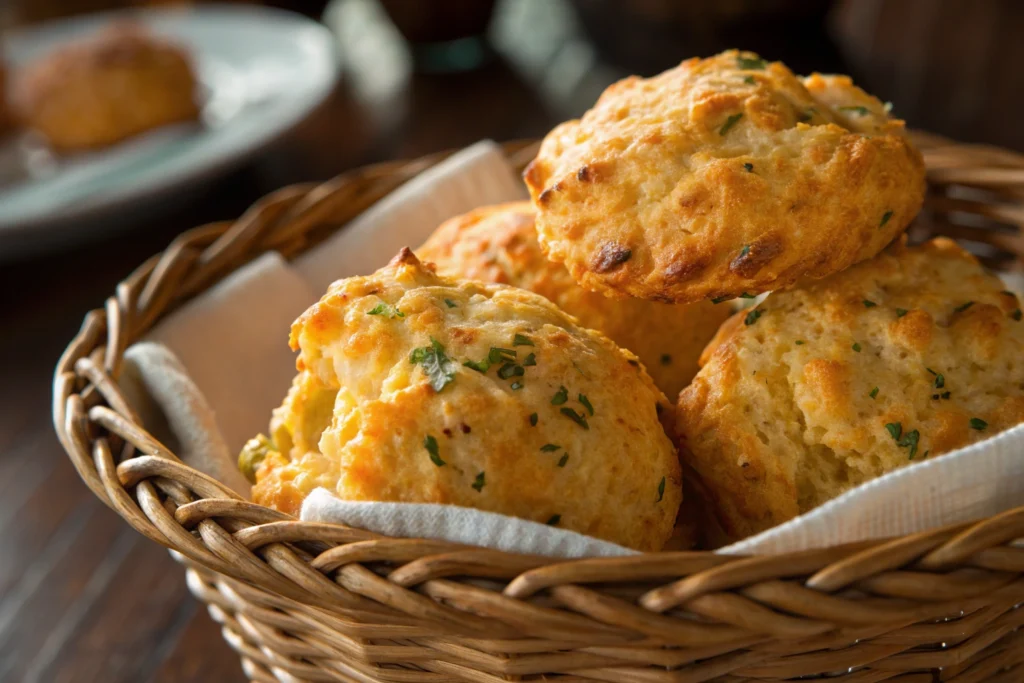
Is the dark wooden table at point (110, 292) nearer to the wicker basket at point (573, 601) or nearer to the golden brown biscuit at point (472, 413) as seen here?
the wicker basket at point (573, 601)

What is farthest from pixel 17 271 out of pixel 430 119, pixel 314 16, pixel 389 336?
pixel 314 16

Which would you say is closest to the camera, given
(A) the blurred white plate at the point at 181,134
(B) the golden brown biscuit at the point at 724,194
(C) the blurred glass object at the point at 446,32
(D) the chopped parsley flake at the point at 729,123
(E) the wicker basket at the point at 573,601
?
(E) the wicker basket at the point at 573,601

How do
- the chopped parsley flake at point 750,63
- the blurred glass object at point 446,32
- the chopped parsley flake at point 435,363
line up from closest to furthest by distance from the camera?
the chopped parsley flake at point 435,363
the chopped parsley flake at point 750,63
the blurred glass object at point 446,32

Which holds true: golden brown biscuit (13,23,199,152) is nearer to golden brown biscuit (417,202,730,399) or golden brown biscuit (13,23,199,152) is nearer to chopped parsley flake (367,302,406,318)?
golden brown biscuit (417,202,730,399)

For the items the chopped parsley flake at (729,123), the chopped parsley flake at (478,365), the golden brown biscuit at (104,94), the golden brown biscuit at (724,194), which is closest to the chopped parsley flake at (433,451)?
the chopped parsley flake at (478,365)

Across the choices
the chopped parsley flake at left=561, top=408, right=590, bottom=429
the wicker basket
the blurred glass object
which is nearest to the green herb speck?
the wicker basket

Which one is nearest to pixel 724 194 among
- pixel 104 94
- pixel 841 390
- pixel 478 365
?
pixel 841 390

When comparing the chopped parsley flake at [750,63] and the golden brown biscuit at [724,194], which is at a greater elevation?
the chopped parsley flake at [750,63]
